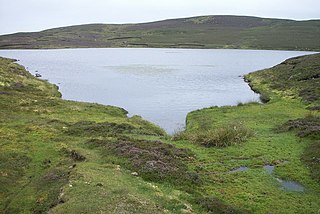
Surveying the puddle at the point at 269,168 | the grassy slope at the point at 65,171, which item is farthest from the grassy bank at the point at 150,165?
Result: the puddle at the point at 269,168

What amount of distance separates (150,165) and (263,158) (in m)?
12.5

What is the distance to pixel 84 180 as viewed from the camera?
27.6m

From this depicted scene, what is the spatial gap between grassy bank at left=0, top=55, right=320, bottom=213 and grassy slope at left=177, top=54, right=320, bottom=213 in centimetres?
9

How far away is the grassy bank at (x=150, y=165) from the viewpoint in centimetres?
2558

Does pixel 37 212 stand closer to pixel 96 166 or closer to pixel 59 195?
pixel 59 195

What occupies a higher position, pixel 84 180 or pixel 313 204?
pixel 84 180

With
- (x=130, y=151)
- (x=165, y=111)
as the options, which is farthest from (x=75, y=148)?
(x=165, y=111)

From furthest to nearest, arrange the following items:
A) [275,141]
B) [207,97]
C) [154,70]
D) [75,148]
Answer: [154,70] < [207,97] < [275,141] < [75,148]

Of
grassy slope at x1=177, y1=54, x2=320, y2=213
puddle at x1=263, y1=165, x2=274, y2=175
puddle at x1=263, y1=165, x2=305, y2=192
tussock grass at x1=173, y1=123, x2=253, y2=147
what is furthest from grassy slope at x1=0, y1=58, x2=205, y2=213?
puddle at x1=263, y1=165, x2=274, y2=175

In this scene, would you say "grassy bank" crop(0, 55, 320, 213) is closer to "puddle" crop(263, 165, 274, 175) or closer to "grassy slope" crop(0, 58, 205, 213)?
"grassy slope" crop(0, 58, 205, 213)

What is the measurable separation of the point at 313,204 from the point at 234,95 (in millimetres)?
67185

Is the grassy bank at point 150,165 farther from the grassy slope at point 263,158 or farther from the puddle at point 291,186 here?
the puddle at point 291,186

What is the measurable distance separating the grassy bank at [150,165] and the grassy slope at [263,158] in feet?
0.30

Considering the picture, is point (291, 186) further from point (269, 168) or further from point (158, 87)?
point (158, 87)
